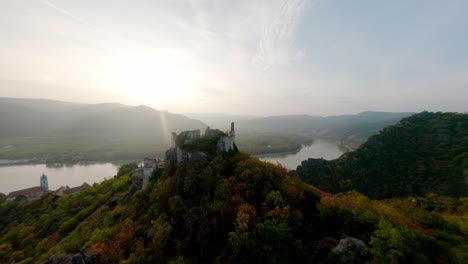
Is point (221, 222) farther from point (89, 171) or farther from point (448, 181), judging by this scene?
point (89, 171)

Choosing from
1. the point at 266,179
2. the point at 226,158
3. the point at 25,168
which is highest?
the point at 226,158

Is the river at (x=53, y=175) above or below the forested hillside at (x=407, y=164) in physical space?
below

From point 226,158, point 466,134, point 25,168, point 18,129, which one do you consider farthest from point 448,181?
point 18,129

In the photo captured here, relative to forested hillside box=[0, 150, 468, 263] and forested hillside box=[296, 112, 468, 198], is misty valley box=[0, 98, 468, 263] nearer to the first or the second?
forested hillside box=[0, 150, 468, 263]

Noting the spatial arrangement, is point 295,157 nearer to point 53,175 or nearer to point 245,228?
point 245,228

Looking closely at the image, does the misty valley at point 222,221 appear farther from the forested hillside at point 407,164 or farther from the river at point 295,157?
the river at point 295,157

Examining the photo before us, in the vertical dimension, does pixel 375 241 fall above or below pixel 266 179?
below

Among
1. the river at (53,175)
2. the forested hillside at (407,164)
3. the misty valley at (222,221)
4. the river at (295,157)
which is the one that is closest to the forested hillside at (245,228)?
the misty valley at (222,221)

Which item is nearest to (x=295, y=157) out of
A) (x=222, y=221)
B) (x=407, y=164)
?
(x=407, y=164)
